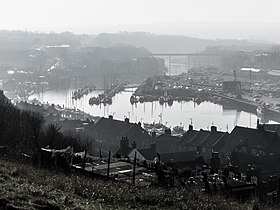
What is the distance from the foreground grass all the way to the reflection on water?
18.1m

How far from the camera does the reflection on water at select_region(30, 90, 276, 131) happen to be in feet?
82.9

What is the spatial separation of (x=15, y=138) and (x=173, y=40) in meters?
98.2

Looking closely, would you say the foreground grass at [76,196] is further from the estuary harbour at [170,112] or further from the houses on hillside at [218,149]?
the estuary harbour at [170,112]

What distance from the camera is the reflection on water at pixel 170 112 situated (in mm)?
25281

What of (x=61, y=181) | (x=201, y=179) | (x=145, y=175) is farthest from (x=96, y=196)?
(x=201, y=179)

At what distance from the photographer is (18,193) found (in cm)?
372

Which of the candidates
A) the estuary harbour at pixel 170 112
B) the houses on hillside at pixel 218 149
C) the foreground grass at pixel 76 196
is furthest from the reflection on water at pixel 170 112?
the foreground grass at pixel 76 196

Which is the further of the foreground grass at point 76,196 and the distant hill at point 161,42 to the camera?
the distant hill at point 161,42

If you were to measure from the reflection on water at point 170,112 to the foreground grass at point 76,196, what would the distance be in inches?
714

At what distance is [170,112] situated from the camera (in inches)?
1167

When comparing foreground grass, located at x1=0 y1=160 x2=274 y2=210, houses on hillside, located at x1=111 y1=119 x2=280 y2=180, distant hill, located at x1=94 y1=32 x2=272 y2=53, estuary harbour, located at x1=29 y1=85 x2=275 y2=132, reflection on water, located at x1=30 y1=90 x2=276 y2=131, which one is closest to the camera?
foreground grass, located at x1=0 y1=160 x2=274 y2=210

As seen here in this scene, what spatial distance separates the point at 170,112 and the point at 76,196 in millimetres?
25518

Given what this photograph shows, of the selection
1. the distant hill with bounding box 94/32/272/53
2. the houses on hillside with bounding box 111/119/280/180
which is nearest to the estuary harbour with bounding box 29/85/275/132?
the houses on hillside with bounding box 111/119/280/180

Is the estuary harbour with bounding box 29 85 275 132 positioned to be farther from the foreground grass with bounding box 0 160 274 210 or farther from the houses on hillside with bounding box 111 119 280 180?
the foreground grass with bounding box 0 160 274 210
